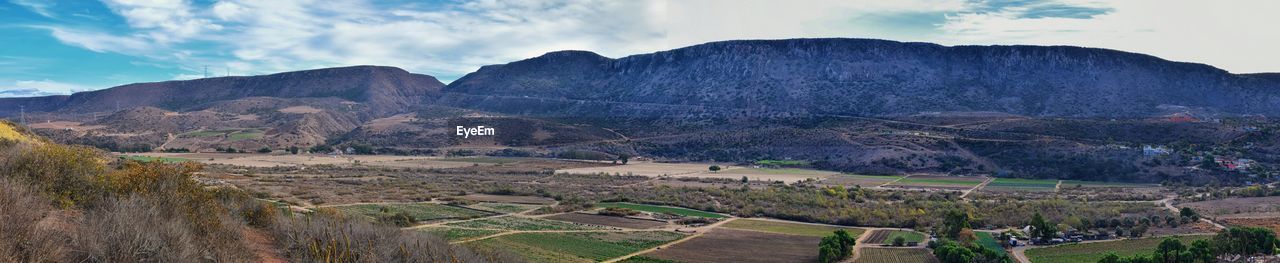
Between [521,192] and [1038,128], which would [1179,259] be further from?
[1038,128]

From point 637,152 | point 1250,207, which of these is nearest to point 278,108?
point 637,152

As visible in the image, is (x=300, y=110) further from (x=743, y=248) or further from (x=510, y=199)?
(x=743, y=248)

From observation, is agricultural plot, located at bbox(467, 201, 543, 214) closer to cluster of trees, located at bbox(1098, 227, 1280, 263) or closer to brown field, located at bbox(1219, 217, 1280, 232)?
cluster of trees, located at bbox(1098, 227, 1280, 263)

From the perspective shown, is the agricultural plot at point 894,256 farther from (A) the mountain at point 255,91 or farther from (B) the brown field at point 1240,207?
(A) the mountain at point 255,91

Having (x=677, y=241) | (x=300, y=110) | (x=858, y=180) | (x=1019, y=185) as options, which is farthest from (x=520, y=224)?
(x=300, y=110)

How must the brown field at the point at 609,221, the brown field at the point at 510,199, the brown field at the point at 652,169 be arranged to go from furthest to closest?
1. the brown field at the point at 652,169
2. the brown field at the point at 510,199
3. the brown field at the point at 609,221

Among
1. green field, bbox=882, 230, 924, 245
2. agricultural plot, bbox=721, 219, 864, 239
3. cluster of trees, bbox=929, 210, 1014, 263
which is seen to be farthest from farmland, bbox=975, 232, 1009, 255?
agricultural plot, bbox=721, 219, 864, 239

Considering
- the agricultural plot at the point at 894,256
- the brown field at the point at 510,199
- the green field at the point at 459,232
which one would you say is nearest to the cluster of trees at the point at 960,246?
the agricultural plot at the point at 894,256
